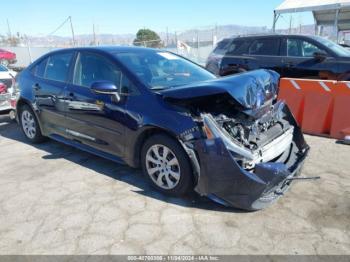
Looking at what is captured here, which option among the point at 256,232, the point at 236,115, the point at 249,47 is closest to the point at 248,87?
the point at 236,115

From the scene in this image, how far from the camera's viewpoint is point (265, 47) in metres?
8.45

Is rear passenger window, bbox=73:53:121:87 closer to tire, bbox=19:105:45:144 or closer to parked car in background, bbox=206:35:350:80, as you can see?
tire, bbox=19:105:45:144

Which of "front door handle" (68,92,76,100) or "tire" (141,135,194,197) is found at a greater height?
"front door handle" (68,92,76,100)

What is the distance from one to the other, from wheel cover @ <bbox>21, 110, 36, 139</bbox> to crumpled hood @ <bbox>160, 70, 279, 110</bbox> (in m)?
3.14

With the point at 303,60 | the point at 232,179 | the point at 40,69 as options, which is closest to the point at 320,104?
the point at 303,60

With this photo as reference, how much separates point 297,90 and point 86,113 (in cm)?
404

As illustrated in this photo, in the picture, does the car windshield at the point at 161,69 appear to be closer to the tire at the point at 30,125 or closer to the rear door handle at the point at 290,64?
the tire at the point at 30,125

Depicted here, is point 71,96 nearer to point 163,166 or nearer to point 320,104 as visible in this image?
point 163,166

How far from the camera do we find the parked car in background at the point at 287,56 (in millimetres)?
7277

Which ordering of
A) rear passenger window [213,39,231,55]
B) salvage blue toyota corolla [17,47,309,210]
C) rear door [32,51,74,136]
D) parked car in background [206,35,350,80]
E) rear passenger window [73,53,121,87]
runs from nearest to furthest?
salvage blue toyota corolla [17,47,309,210] → rear passenger window [73,53,121,87] → rear door [32,51,74,136] → parked car in background [206,35,350,80] → rear passenger window [213,39,231,55]

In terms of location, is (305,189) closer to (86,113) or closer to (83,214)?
(83,214)

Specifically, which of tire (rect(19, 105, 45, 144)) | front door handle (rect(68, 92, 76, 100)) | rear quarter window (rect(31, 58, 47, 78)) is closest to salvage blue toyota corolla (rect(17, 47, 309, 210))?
front door handle (rect(68, 92, 76, 100))

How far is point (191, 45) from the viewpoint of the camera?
20.4m

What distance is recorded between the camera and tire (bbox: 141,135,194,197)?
3.46 meters
